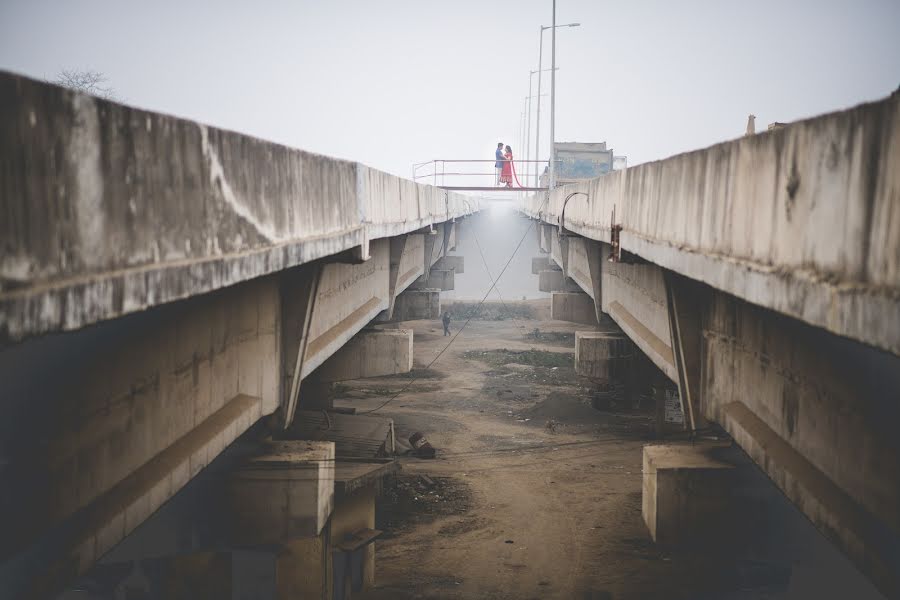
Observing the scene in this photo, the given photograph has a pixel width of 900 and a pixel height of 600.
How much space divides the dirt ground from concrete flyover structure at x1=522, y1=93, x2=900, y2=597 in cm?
274

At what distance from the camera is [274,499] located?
892cm

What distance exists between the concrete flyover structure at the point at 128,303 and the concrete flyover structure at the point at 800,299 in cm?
279

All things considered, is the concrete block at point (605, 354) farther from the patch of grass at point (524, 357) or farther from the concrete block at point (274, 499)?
the patch of grass at point (524, 357)

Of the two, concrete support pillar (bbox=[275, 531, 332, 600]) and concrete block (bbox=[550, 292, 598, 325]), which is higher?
concrete block (bbox=[550, 292, 598, 325])

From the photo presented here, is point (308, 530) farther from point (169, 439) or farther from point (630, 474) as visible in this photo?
point (630, 474)

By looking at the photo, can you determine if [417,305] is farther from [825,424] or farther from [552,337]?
[825,424]

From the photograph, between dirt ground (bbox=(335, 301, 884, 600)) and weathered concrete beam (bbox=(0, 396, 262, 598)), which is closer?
weathered concrete beam (bbox=(0, 396, 262, 598))

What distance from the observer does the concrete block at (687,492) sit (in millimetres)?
10406

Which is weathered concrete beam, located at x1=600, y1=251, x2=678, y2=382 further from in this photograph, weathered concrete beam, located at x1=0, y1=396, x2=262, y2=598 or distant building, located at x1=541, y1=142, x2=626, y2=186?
distant building, located at x1=541, y1=142, x2=626, y2=186

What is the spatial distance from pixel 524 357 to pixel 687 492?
23.9m

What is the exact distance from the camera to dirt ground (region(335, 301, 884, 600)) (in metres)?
12.1

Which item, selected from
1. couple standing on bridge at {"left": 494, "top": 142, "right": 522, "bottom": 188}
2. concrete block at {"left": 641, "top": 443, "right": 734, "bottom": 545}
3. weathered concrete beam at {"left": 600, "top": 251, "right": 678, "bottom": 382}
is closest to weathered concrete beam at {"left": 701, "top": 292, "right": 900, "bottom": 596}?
→ concrete block at {"left": 641, "top": 443, "right": 734, "bottom": 545}

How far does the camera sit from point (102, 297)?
3.24 meters

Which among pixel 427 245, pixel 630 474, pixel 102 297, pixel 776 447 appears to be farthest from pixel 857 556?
pixel 427 245
